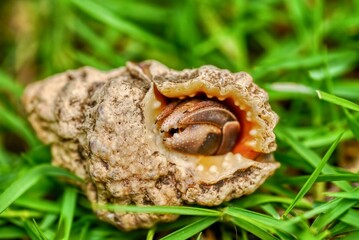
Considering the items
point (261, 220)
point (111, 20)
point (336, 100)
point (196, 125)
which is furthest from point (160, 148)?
point (111, 20)

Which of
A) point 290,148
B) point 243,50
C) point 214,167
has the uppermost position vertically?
point 243,50

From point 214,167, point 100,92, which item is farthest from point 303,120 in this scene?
point 100,92

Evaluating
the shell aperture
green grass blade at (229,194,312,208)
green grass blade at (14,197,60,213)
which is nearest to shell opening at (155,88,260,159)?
the shell aperture

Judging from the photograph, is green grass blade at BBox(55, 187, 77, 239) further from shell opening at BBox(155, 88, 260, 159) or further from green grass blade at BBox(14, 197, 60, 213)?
shell opening at BBox(155, 88, 260, 159)

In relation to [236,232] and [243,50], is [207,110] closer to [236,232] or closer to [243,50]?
[236,232]

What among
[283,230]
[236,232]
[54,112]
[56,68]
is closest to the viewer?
[283,230]
